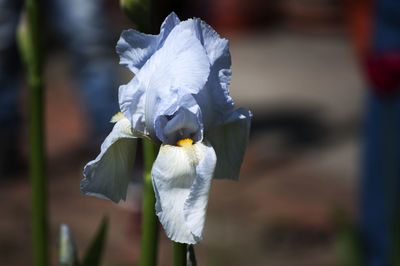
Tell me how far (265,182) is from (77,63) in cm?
117

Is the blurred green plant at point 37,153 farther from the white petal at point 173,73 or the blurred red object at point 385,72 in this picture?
the blurred red object at point 385,72

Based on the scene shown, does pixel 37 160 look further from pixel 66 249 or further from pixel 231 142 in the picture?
pixel 231 142

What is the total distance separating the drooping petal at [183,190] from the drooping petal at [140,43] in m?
0.12

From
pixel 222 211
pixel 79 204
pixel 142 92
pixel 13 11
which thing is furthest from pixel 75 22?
pixel 142 92

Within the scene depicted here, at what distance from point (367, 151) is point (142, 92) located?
1.67 meters

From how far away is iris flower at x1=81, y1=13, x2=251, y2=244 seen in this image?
59cm

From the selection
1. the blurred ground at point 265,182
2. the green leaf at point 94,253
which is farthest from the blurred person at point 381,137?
the green leaf at point 94,253

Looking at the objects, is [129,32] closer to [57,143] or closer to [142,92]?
[142,92]

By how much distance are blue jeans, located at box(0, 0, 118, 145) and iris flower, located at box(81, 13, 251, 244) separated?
2155mm

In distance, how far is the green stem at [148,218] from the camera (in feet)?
2.31

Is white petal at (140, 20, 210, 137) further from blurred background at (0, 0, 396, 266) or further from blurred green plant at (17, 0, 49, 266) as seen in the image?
blurred background at (0, 0, 396, 266)

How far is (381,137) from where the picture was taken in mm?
2070

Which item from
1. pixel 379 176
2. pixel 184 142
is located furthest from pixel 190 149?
pixel 379 176

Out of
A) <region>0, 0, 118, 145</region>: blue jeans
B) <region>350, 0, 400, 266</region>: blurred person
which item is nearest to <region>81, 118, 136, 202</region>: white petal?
<region>350, 0, 400, 266</region>: blurred person
